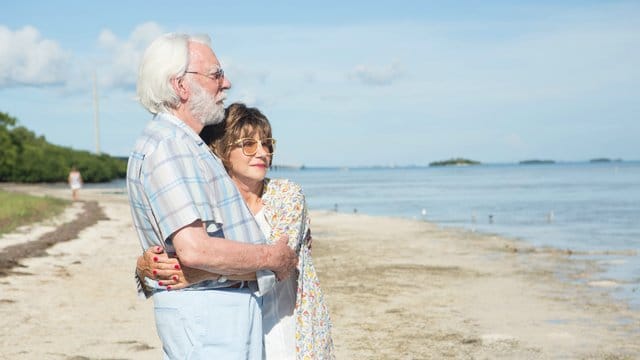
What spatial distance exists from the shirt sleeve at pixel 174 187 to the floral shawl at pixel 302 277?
19.2 inches

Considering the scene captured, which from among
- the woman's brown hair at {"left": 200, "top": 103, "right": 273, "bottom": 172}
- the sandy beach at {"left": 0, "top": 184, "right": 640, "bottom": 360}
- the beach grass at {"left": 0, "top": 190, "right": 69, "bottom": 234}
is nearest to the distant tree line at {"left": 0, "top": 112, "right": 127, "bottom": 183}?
the beach grass at {"left": 0, "top": 190, "right": 69, "bottom": 234}

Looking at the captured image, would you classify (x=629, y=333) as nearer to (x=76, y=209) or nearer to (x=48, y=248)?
(x=48, y=248)

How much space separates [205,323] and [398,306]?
7.89m

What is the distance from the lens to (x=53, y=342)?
323 inches

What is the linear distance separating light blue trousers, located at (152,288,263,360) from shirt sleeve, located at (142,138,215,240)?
0.95ft

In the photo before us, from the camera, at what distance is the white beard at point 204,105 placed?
323 centimetres

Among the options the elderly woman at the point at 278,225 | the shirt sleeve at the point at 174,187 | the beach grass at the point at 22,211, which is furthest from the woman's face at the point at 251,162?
the beach grass at the point at 22,211

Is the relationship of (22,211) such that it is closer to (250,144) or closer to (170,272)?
(250,144)

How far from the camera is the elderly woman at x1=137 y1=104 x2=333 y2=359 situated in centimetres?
349

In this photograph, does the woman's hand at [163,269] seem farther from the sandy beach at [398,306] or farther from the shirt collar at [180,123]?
the sandy beach at [398,306]

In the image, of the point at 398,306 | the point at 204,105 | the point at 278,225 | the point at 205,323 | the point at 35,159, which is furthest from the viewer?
the point at 35,159

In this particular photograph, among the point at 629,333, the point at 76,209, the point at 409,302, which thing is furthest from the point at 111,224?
the point at 629,333

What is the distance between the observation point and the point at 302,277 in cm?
350

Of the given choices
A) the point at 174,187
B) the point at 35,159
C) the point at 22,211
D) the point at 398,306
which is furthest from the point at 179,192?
the point at 35,159
